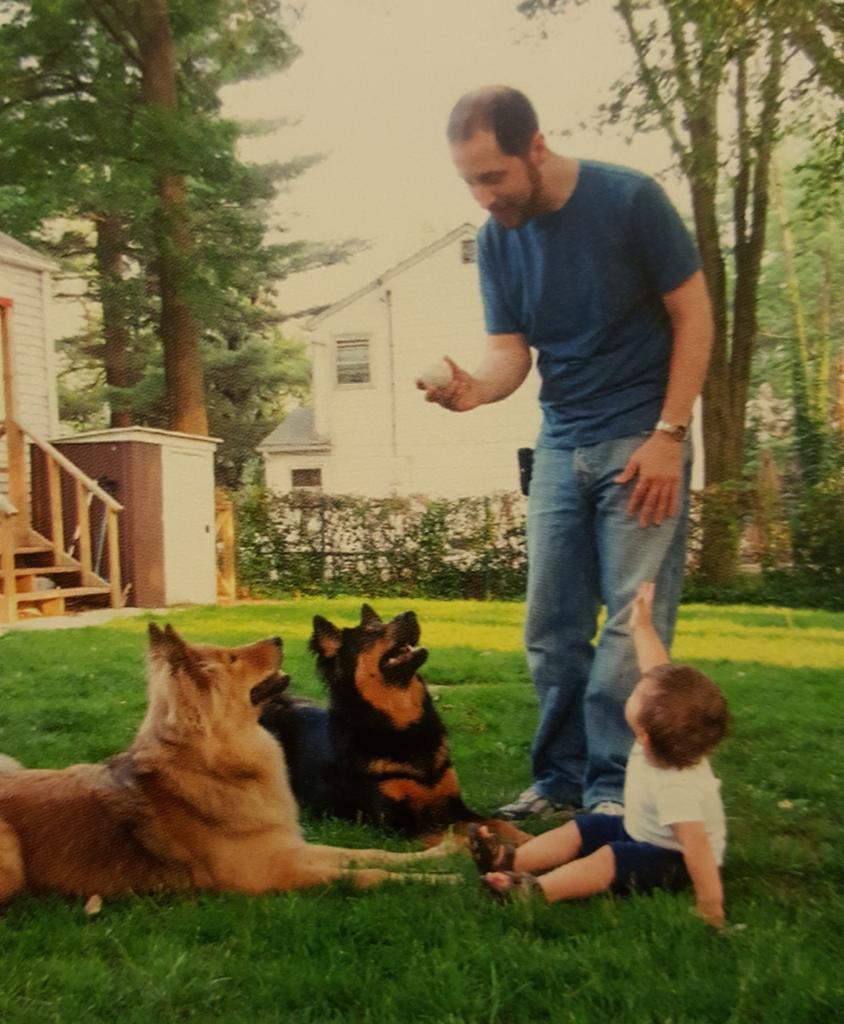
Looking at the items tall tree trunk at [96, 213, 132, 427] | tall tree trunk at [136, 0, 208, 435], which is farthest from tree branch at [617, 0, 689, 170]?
tall tree trunk at [96, 213, 132, 427]

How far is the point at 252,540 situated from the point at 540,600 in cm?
97

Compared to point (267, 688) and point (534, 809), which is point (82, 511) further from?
point (534, 809)

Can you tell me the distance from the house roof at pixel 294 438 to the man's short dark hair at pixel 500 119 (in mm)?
884

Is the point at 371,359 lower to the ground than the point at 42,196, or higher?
lower

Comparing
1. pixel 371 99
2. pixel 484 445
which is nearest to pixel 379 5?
pixel 371 99

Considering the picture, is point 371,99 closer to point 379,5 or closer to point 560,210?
point 379,5

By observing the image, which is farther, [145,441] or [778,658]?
[778,658]

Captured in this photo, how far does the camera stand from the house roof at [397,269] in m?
2.61

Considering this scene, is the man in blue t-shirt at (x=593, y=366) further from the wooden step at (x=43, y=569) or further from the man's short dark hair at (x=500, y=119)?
the wooden step at (x=43, y=569)

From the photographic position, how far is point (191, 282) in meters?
2.71

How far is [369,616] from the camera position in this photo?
8.82 feet

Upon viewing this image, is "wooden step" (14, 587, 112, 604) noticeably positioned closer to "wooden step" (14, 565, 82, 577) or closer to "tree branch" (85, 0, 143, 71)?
"wooden step" (14, 565, 82, 577)

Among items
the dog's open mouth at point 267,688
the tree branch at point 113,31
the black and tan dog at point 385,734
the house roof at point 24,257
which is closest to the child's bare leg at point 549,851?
the black and tan dog at point 385,734

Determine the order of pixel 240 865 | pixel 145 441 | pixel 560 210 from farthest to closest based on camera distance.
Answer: pixel 145 441 → pixel 560 210 → pixel 240 865
